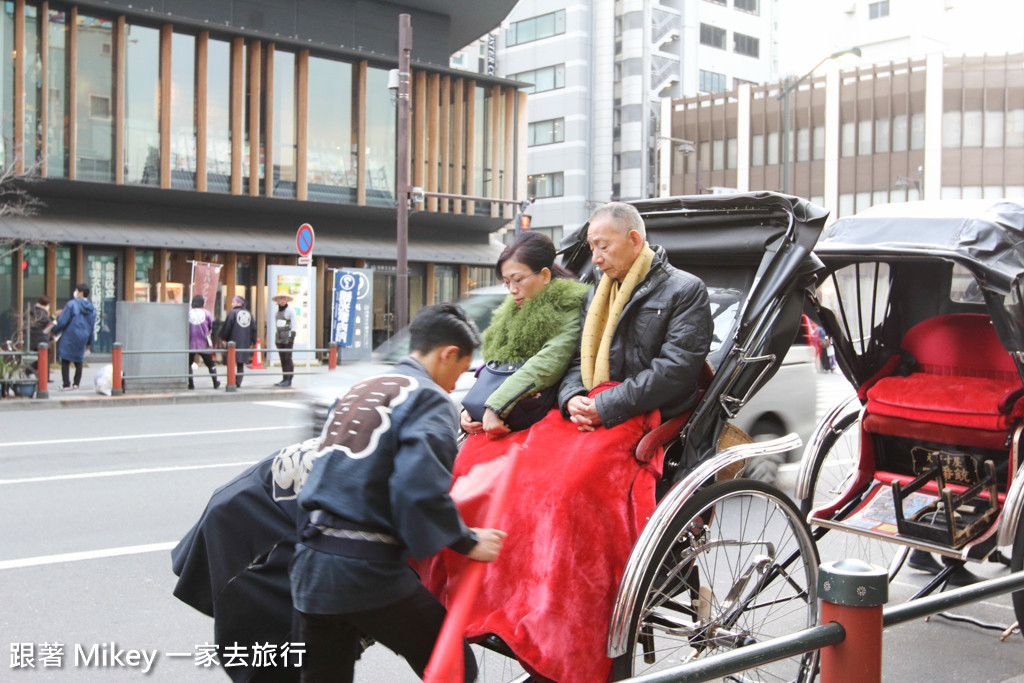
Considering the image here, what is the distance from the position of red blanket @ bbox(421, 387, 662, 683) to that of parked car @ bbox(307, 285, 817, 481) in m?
2.47

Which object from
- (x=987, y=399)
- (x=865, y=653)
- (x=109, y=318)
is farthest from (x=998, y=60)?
(x=865, y=653)

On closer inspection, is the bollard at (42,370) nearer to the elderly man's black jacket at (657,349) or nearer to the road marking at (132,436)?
the road marking at (132,436)

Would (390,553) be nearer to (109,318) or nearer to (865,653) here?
(865,653)

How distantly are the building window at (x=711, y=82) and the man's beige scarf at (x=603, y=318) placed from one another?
59.8 m

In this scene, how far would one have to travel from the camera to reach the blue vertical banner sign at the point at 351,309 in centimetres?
2334

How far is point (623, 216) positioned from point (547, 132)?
55.9 meters

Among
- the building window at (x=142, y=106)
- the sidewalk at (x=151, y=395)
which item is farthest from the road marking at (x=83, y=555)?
the building window at (x=142, y=106)

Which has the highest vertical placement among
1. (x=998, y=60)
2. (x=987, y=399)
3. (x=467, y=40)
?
(x=998, y=60)

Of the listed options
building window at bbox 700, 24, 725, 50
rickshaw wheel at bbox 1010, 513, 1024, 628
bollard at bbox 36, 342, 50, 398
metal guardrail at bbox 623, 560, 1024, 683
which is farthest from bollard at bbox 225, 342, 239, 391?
building window at bbox 700, 24, 725, 50

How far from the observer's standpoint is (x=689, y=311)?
3.71 meters

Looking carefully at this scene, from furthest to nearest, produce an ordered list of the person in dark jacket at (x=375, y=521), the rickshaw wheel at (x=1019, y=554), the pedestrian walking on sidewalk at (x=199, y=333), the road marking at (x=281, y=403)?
1. the pedestrian walking on sidewalk at (x=199, y=333)
2. the road marking at (x=281, y=403)
3. the rickshaw wheel at (x=1019, y=554)
4. the person in dark jacket at (x=375, y=521)

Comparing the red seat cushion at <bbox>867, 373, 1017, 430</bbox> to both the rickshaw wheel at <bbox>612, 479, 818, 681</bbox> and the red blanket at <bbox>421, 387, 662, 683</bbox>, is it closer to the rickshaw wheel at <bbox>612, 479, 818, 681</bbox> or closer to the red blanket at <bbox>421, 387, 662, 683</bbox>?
the rickshaw wheel at <bbox>612, 479, 818, 681</bbox>

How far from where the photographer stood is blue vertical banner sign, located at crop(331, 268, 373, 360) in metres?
23.3

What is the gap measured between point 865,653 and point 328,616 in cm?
146
